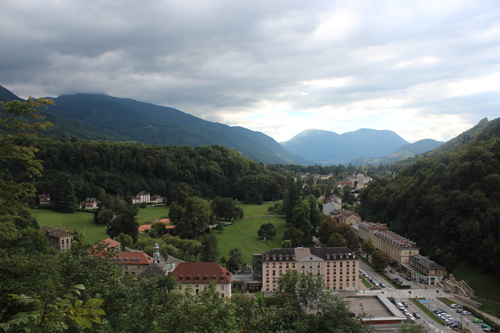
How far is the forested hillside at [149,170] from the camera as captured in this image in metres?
71.3

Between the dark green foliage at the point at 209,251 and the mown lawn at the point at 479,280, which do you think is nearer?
the mown lawn at the point at 479,280

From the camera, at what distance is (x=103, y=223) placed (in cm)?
5191

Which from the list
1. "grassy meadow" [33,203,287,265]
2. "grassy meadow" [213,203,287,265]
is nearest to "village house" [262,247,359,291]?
"grassy meadow" [213,203,287,265]

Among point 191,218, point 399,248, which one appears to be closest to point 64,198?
point 191,218

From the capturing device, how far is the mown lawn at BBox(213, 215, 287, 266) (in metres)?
47.2

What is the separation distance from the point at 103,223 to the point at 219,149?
62276mm

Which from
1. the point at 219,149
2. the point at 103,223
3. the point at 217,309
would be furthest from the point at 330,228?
the point at 219,149

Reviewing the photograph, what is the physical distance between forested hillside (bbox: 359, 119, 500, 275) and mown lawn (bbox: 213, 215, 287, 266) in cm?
2246

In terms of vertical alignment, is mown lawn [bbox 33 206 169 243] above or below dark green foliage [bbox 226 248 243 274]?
above

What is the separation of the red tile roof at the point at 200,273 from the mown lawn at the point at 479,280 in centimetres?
2880

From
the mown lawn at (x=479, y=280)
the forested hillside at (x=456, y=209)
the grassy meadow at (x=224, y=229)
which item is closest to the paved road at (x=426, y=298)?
the mown lawn at (x=479, y=280)

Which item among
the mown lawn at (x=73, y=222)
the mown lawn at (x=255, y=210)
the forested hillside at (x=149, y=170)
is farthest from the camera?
the mown lawn at (x=255, y=210)

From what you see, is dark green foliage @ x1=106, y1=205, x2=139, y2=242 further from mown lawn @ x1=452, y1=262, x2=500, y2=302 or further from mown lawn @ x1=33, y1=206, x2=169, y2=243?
mown lawn @ x1=452, y1=262, x2=500, y2=302

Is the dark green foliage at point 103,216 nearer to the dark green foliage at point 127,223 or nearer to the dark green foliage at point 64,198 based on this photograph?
the dark green foliage at point 64,198
